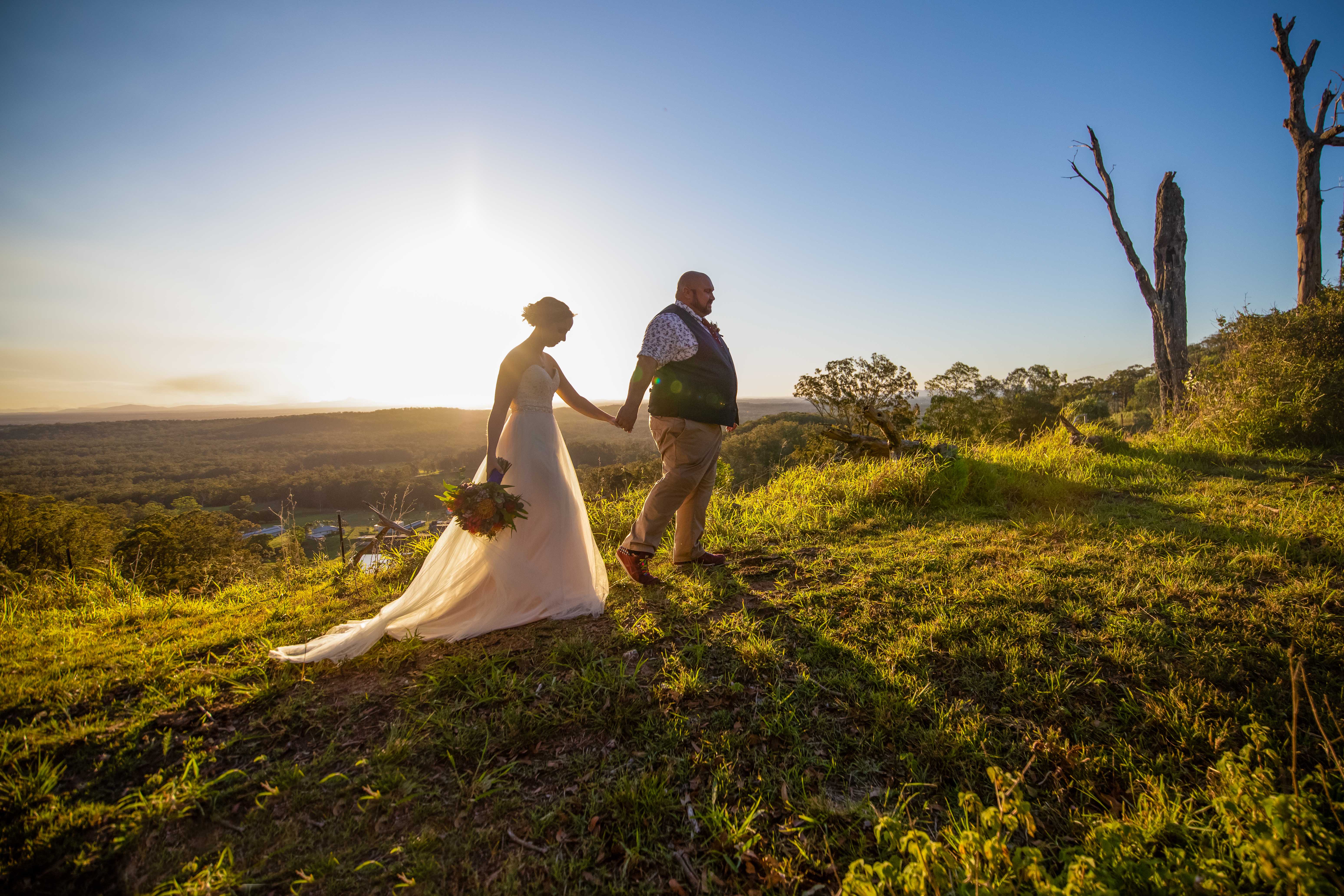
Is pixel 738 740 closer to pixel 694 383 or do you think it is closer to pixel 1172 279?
pixel 694 383

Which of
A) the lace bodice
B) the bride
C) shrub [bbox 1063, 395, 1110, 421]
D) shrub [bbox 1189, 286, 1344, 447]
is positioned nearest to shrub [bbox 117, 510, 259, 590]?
the bride

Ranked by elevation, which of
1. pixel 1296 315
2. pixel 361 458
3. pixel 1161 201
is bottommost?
pixel 361 458

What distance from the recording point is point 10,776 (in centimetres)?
192

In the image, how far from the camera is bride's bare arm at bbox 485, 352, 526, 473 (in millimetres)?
3359

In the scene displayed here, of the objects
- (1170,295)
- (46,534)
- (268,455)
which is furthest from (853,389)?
(268,455)

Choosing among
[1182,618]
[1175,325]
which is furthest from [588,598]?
[1175,325]

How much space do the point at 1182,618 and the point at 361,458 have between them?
186ft

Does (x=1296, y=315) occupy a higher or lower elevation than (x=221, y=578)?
higher

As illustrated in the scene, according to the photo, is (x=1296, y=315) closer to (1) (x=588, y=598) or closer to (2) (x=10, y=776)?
(1) (x=588, y=598)

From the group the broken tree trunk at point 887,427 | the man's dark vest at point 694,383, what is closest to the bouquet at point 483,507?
the man's dark vest at point 694,383

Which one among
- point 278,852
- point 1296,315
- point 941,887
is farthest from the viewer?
point 1296,315

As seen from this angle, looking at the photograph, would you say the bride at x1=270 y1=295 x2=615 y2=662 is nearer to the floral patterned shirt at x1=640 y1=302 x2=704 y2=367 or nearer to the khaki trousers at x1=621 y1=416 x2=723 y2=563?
the khaki trousers at x1=621 y1=416 x2=723 y2=563

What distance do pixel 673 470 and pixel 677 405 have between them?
1.62ft

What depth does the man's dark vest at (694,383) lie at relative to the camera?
3.75 m
